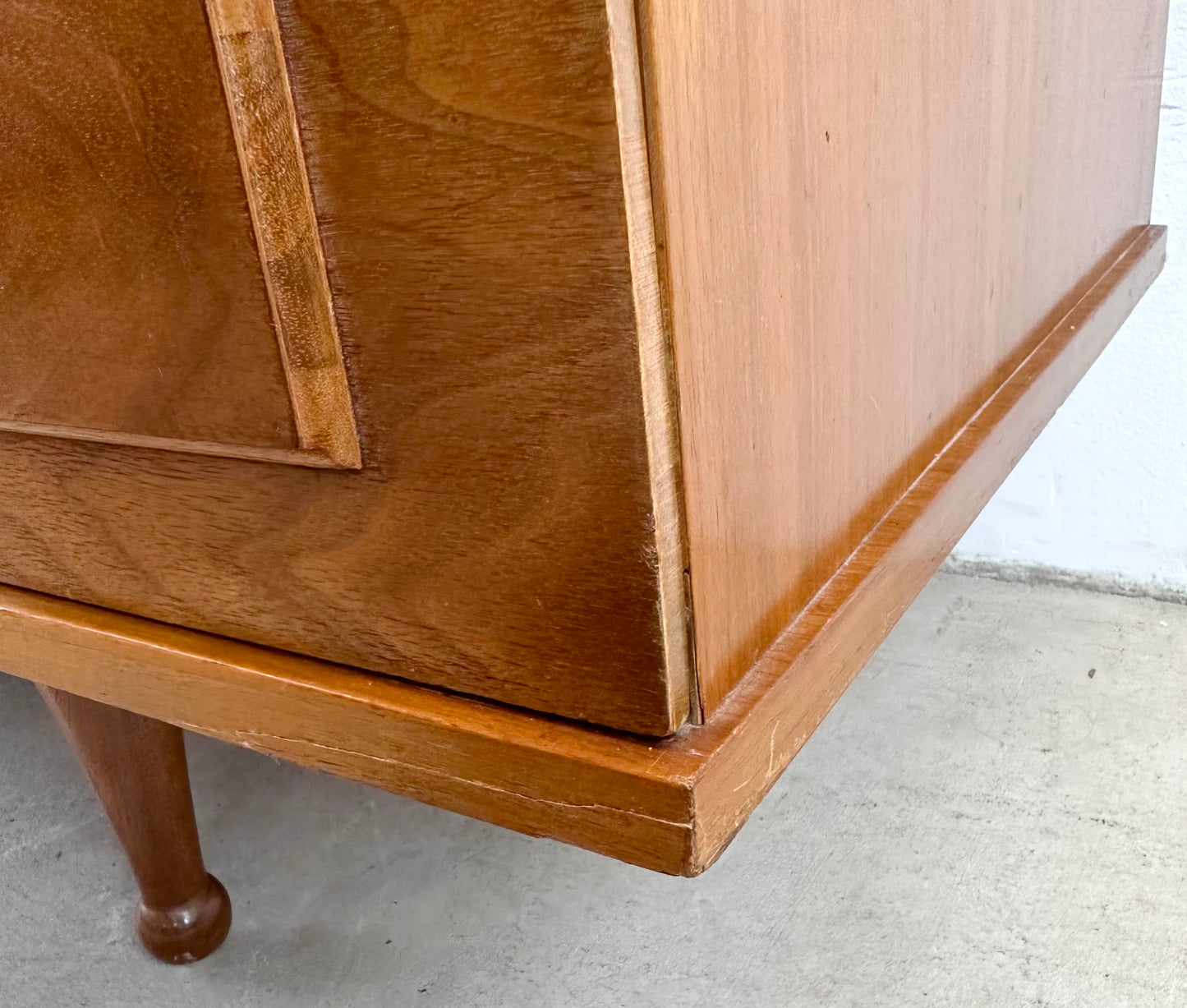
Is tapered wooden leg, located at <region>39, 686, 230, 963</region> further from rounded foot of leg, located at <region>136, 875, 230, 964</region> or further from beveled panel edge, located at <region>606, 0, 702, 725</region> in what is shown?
beveled panel edge, located at <region>606, 0, 702, 725</region>

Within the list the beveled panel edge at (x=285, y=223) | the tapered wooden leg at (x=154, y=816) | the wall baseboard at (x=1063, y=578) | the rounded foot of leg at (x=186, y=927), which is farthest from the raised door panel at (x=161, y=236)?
the wall baseboard at (x=1063, y=578)

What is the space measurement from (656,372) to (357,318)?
0.08 metres

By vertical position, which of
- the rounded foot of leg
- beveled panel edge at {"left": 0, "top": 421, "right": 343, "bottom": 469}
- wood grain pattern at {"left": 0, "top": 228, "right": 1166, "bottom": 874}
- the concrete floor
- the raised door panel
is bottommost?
the concrete floor

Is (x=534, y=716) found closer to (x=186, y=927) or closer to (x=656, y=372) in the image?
(x=656, y=372)

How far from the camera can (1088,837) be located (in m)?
0.71

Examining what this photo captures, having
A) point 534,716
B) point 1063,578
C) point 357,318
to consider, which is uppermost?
point 357,318

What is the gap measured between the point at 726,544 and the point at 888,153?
5.9 inches

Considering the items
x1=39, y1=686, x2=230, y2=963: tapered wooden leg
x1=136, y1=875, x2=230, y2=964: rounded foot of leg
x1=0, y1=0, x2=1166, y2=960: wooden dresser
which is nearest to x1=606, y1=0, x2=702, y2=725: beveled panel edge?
x1=0, y1=0, x2=1166, y2=960: wooden dresser

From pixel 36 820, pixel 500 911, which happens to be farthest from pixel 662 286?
pixel 36 820

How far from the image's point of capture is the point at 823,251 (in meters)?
0.30

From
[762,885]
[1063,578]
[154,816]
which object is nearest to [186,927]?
[154,816]

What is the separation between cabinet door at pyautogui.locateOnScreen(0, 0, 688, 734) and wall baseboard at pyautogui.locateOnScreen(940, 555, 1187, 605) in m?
0.90

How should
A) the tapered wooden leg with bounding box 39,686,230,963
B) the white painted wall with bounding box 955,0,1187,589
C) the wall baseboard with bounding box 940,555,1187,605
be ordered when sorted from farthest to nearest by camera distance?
the wall baseboard with bounding box 940,555,1187,605 → the white painted wall with bounding box 955,0,1187,589 → the tapered wooden leg with bounding box 39,686,230,963

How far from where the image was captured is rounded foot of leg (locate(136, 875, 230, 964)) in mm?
656
